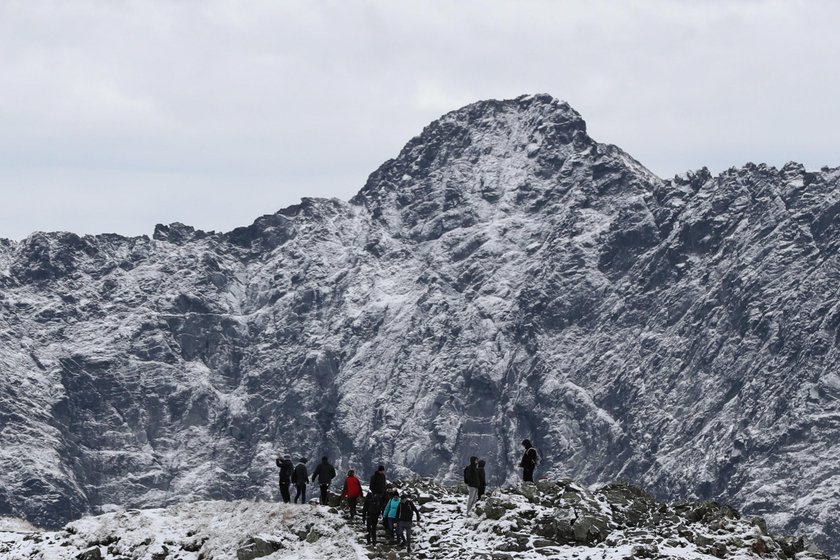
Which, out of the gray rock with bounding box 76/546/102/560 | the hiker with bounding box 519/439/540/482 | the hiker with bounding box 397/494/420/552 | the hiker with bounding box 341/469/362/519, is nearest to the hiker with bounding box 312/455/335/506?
the hiker with bounding box 341/469/362/519

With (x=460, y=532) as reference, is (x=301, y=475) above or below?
above

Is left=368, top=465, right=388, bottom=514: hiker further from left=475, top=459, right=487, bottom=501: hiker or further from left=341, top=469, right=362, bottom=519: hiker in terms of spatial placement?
left=475, top=459, right=487, bottom=501: hiker

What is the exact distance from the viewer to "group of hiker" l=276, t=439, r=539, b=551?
64312 millimetres

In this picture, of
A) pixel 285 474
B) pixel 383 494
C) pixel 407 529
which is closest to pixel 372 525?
pixel 383 494

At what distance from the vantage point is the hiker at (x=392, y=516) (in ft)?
212

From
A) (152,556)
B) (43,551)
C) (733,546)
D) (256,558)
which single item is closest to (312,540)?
(256,558)

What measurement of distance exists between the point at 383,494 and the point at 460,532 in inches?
137

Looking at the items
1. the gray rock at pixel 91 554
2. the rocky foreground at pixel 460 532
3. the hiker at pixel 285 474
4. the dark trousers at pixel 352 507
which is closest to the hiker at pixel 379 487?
the rocky foreground at pixel 460 532

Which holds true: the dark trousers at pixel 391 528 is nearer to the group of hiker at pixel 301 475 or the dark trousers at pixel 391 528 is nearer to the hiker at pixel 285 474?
the group of hiker at pixel 301 475

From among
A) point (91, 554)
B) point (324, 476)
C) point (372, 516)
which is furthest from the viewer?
point (324, 476)

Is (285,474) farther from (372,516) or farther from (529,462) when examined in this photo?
(529,462)

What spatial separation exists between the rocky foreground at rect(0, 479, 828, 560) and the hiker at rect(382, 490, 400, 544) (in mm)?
630

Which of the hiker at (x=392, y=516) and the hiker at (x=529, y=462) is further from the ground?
→ the hiker at (x=529, y=462)

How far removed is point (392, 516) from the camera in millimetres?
64438
